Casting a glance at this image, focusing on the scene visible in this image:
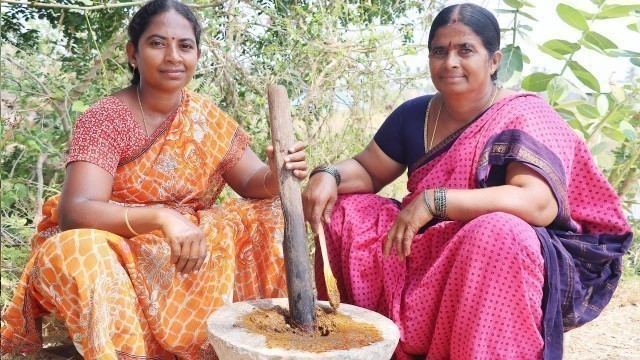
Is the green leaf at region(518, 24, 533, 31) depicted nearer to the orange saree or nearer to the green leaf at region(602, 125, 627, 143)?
the green leaf at region(602, 125, 627, 143)

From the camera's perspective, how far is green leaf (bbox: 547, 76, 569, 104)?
4805 mm

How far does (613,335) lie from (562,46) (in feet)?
6.02

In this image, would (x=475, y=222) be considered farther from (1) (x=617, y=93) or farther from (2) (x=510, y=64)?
(1) (x=617, y=93)

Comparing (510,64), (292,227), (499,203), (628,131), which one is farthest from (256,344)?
(628,131)

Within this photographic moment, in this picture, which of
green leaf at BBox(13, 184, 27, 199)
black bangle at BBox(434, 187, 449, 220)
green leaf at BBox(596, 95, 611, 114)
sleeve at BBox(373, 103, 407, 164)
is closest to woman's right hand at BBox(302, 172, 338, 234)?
sleeve at BBox(373, 103, 407, 164)

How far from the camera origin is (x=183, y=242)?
2773 millimetres

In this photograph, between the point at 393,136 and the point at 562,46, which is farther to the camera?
the point at 562,46

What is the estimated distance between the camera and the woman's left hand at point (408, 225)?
9.78 feet

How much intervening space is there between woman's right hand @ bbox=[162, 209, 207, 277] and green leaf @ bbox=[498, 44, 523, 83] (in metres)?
A: 2.51

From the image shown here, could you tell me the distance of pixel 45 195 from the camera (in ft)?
16.7

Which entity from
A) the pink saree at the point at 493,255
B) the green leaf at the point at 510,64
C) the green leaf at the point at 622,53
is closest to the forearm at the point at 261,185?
the pink saree at the point at 493,255

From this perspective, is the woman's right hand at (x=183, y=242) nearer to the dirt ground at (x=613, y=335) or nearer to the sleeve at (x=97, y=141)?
the sleeve at (x=97, y=141)

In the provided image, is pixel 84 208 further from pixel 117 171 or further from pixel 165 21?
pixel 165 21

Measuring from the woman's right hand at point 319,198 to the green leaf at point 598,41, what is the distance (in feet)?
7.13
